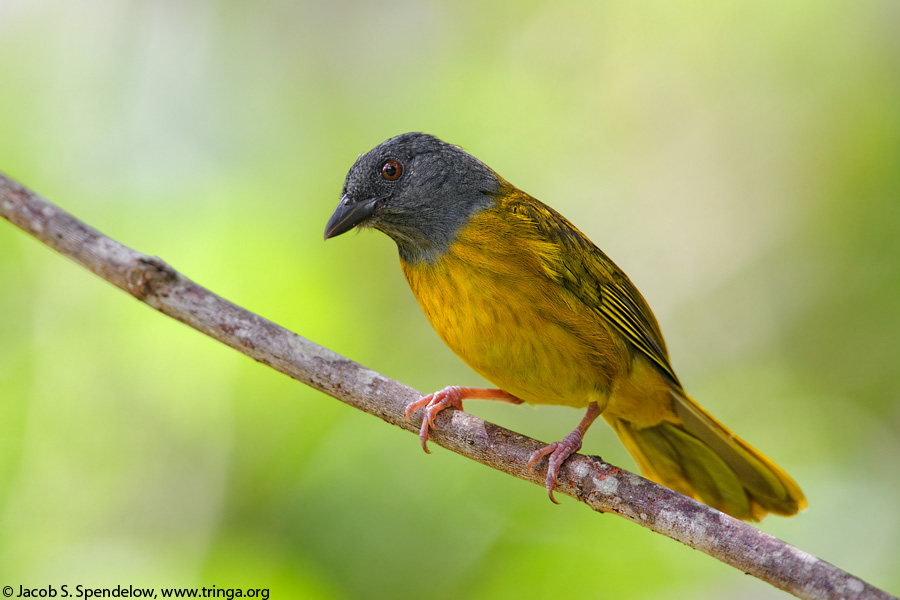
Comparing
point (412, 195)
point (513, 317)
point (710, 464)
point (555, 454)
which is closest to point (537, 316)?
point (513, 317)

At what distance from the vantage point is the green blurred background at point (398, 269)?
443cm

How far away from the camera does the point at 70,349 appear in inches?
188

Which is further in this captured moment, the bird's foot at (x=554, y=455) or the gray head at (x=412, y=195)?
the gray head at (x=412, y=195)

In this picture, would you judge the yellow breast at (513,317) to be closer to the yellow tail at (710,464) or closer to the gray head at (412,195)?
the gray head at (412,195)

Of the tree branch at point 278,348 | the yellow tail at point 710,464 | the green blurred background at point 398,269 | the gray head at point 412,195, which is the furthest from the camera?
the green blurred background at point 398,269

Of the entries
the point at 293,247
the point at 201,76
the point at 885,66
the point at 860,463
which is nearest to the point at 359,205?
the point at 293,247

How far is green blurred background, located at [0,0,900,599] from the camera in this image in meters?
4.43

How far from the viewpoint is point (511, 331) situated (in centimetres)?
319

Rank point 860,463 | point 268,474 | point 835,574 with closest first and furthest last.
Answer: point 835,574, point 268,474, point 860,463

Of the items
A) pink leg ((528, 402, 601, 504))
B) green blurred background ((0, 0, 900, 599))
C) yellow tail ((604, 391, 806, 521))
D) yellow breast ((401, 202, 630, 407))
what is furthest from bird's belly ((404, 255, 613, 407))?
green blurred background ((0, 0, 900, 599))

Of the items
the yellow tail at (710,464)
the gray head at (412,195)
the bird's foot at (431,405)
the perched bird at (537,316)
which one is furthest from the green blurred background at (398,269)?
the gray head at (412,195)

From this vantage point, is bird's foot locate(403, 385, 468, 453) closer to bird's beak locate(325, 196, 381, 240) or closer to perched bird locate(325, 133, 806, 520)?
perched bird locate(325, 133, 806, 520)

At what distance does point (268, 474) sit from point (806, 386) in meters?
3.66

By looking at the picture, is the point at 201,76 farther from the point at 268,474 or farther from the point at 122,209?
the point at 268,474
